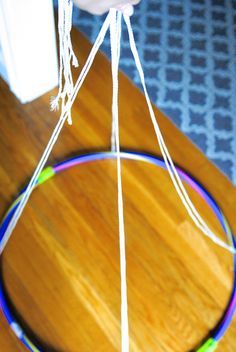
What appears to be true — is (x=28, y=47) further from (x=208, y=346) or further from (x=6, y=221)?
(x=208, y=346)

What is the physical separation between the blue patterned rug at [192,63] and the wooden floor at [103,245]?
76mm

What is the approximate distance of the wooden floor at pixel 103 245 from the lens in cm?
108

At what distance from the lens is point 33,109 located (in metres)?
1.46

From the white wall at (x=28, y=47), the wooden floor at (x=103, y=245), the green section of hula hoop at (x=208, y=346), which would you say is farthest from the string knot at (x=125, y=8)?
the green section of hula hoop at (x=208, y=346)

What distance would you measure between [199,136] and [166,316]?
599 mm

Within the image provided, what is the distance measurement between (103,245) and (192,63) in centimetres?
80

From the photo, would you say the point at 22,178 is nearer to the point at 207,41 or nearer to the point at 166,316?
the point at 166,316

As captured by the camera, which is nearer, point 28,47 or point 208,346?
point 208,346

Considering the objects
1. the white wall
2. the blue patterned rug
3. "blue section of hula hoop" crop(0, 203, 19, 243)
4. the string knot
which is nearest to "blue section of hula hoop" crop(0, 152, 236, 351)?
"blue section of hula hoop" crop(0, 203, 19, 243)

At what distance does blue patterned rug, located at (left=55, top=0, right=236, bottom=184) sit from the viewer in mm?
1443

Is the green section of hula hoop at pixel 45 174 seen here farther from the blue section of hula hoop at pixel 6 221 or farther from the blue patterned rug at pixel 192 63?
the blue patterned rug at pixel 192 63

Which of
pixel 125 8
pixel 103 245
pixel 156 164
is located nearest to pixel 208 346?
pixel 103 245

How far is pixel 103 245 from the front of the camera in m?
1.20

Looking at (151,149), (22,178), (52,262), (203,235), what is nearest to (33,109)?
(22,178)
